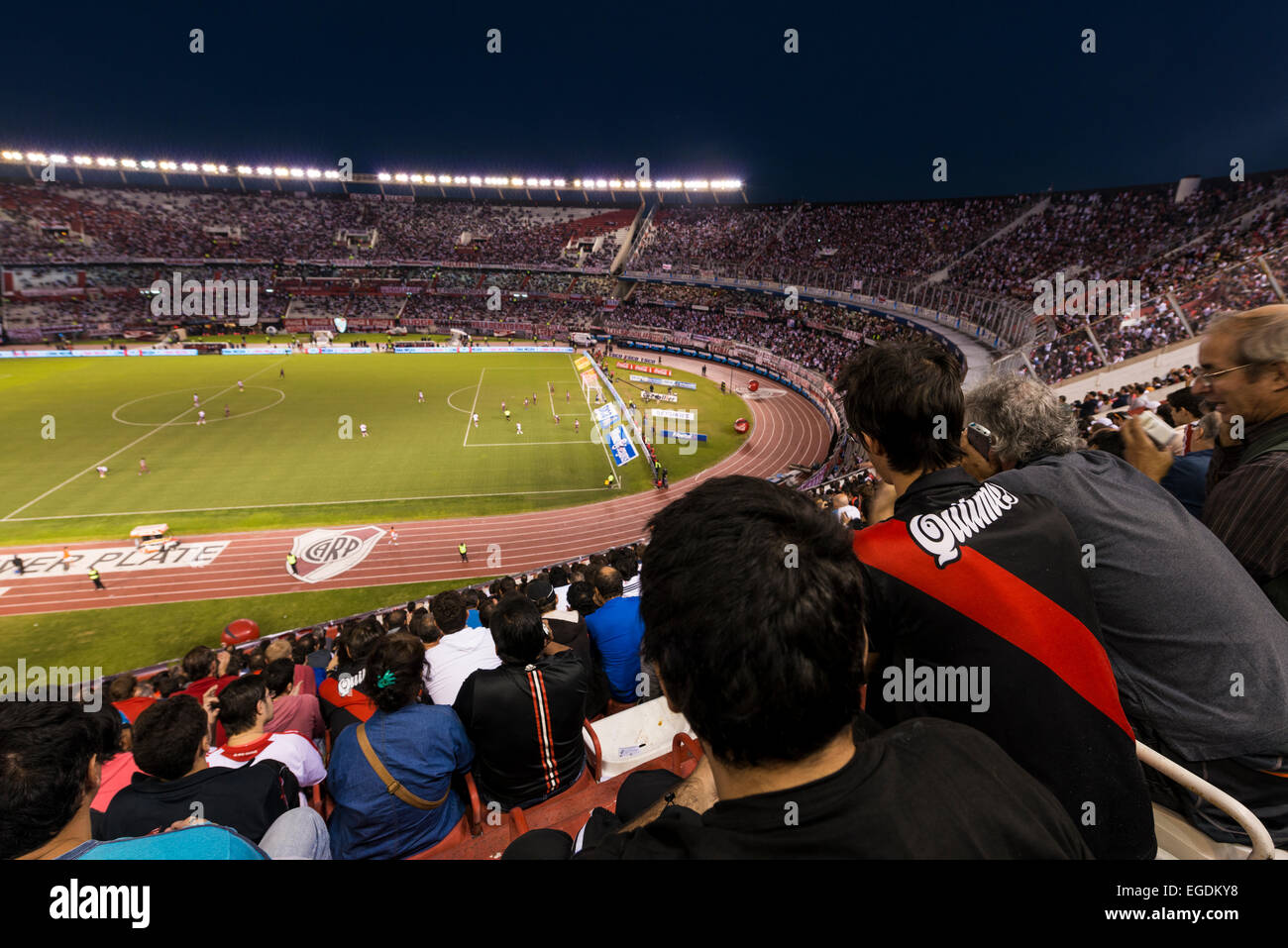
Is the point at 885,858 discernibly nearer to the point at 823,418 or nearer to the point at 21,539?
the point at 21,539

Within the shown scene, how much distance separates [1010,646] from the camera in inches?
82.2

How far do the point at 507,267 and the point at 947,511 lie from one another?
287 feet

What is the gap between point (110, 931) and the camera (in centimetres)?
134

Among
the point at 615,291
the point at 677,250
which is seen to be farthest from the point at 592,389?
the point at 677,250

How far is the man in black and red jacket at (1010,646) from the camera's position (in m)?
2.07

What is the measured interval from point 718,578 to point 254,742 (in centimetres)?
557

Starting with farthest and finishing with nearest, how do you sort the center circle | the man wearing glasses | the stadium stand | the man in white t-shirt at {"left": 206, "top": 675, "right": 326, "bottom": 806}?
the center circle, the man in white t-shirt at {"left": 206, "top": 675, "right": 326, "bottom": 806}, the stadium stand, the man wearing glasses

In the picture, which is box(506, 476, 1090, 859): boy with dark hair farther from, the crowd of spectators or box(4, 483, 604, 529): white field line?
box(4, 483, 604, 529): white field line

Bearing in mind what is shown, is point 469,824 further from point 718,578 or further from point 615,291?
point 615,291

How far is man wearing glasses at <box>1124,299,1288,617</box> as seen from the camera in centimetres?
287

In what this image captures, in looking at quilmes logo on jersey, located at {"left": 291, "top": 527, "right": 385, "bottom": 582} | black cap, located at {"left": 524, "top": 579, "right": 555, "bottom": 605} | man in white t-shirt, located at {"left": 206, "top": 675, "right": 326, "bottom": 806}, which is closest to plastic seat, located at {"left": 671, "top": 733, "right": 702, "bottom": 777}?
man in white t-shirt, located at {"left": 206, "top": 675, "right": 326, "bottom": 806}

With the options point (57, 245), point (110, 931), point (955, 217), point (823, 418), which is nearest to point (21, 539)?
point (110, 931)

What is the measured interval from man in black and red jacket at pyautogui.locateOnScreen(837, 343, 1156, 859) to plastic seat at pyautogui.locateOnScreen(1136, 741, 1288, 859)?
0.91ft

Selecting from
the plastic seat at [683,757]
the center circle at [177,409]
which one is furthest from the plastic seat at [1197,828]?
the center circle at [177,409]
